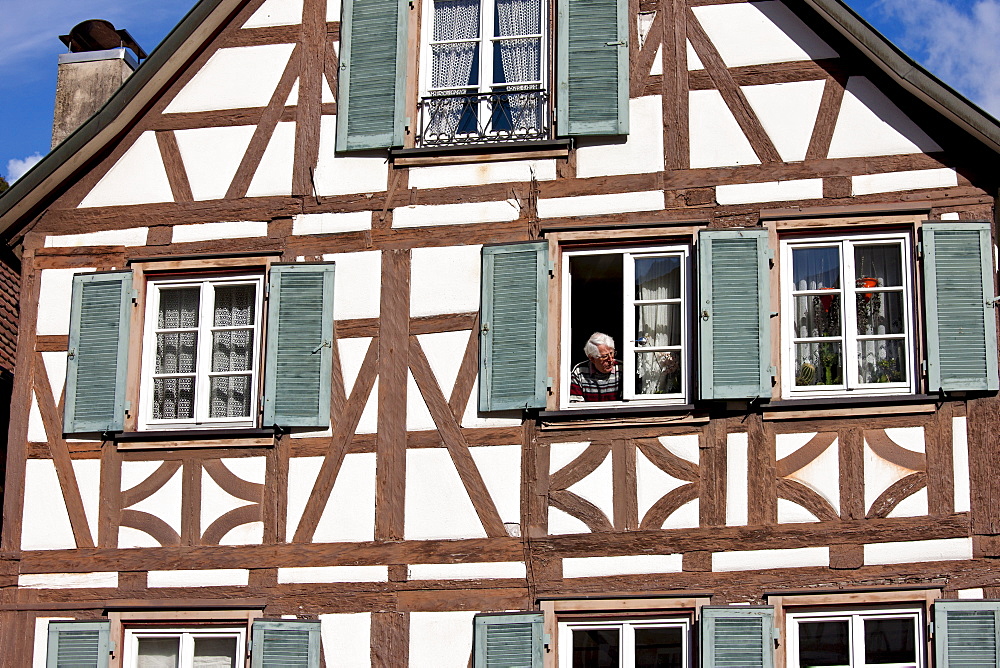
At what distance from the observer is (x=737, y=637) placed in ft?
36.4

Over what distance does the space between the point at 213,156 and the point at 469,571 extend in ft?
12.4

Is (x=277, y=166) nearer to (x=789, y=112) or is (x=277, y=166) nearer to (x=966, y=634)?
(x=789, y=112)

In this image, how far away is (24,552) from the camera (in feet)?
40.4

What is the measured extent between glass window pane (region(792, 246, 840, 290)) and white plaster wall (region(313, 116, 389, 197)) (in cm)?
307

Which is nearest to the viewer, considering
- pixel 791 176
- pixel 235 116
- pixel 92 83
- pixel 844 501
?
pixel 844 501

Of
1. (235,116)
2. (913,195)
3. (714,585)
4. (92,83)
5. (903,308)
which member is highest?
(92,83)

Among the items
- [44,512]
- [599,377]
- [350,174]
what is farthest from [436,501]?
[44,512]

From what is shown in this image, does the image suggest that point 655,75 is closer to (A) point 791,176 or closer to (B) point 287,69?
(A) point 791,176

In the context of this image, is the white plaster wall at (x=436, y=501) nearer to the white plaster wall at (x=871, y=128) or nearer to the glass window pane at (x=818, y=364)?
the glass window pane at (x=818, y=364)

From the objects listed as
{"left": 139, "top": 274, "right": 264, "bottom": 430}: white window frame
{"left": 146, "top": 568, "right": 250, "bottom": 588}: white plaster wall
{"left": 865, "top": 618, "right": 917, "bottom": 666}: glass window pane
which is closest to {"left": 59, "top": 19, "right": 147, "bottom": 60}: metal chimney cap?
{"left": 139, "top": 274, "right": 264, "bottom": 430}: white window frame

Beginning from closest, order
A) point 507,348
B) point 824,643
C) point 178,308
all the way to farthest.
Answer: point 824,643
point 507,348
point 178,308

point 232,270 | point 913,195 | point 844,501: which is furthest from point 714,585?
point 232,270

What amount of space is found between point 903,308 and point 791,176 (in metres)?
1.22

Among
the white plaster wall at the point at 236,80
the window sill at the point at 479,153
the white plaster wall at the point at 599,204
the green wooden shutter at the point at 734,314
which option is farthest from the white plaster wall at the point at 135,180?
the green wooden shutter at the point at 734,314
